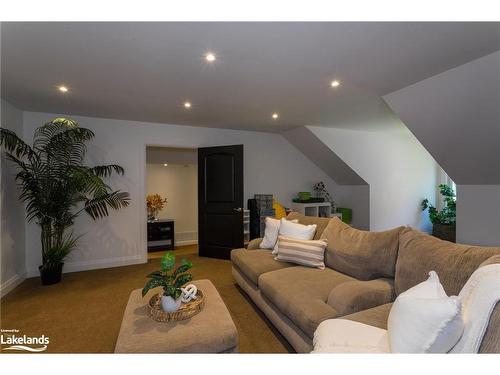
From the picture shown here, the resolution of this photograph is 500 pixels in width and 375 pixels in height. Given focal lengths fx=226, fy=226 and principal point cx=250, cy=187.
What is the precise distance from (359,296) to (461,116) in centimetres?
229

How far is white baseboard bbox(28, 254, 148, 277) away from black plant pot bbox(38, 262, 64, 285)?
394 millimetres

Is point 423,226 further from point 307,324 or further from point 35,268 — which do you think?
point 35,268

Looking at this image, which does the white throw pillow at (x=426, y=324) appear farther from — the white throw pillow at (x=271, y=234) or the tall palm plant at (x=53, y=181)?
the tall palm plant at (x=53, y=181)

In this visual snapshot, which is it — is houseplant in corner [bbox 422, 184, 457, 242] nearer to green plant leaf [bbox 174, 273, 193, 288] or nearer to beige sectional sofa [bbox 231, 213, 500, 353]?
beige sectional sofa [bbox 231, 213, 500, 353]

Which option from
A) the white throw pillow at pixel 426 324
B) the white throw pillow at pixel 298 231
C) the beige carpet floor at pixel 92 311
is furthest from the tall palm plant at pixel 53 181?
the white throw pillow at pixel 426 324

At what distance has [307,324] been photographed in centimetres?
140

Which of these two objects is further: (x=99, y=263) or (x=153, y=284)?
(x=99, y=263)

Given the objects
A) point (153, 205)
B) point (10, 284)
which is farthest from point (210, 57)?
point (153, 205)

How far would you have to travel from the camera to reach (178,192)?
17.9 feet

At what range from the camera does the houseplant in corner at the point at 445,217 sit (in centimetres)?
438

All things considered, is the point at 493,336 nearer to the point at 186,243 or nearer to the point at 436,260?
the point at 436,260

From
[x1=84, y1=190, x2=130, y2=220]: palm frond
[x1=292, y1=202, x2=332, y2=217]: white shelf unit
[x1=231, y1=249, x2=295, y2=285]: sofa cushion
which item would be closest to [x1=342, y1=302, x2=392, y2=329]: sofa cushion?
[x1=231, y1=249, x2=295, y2=285]: sofa cushion

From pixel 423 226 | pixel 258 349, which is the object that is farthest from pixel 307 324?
pixel 423 226
